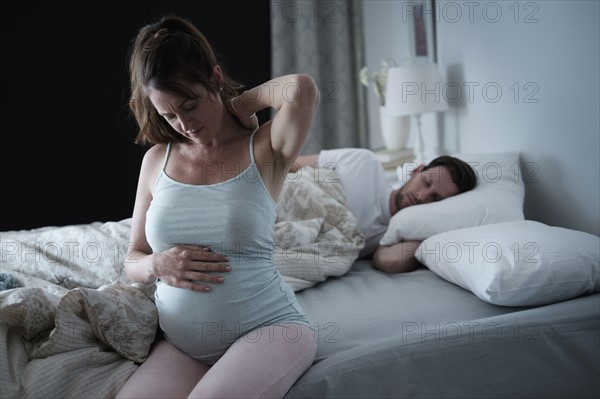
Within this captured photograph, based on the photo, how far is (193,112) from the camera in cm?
141

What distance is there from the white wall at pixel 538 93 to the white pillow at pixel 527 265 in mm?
352

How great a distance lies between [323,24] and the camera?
409 cm

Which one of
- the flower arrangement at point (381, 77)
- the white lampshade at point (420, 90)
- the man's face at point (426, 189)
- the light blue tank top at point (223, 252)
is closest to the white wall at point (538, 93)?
the white lampshade at point (420, 90)

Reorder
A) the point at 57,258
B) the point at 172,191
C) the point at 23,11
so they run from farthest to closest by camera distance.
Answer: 1. the point at 23,11
2. the point at 57,258
3. the point at 172,191

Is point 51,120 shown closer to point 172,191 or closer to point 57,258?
point 57,258

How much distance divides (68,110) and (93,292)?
7.11ft

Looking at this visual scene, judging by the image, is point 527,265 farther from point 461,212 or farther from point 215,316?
point 215,316

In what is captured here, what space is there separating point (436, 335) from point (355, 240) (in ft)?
2.23

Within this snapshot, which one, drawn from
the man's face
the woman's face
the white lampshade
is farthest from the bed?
the white lampshade

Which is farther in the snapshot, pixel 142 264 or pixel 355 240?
pixel 355 240

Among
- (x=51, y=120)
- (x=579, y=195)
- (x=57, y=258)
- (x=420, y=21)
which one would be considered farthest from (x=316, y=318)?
(x=51, y=120)

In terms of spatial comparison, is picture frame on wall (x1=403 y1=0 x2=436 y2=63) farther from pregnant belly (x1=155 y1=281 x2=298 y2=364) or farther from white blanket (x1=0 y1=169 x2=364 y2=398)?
pregnant belly (x1=155 y1=281 x2=298 y2=364)

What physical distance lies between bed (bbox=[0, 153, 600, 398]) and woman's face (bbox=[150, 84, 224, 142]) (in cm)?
44

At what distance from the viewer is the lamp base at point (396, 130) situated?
3.49 meters
